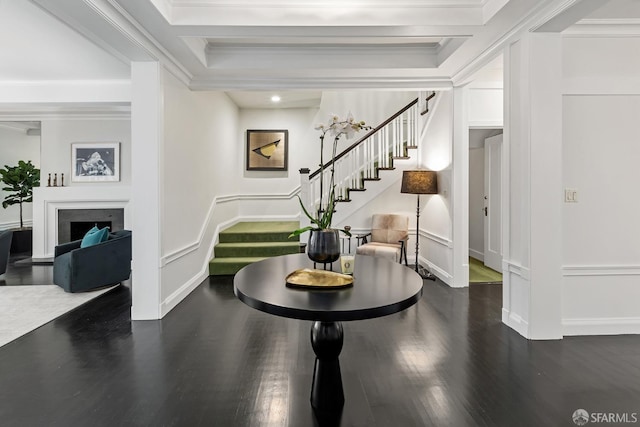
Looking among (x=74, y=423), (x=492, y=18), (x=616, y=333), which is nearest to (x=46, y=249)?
(x=74, y=423)

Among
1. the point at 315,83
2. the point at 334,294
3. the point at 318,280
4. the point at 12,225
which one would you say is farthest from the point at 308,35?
the point at 12,225

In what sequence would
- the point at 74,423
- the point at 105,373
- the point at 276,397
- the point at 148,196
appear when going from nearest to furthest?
1. the point at 74,423
2. the point at 276,397
3. the point at 105,373
4. the point at 148,196

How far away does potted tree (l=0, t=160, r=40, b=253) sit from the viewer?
21.6 feet

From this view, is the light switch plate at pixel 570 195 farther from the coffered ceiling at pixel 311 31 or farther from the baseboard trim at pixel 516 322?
the coffered ceiling at pixel 311 31

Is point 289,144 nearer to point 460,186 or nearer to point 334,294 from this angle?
point 460,186

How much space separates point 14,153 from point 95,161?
3.08 meters

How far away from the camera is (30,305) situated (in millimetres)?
3754

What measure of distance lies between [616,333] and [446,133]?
2.78 m

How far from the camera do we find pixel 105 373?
2.33 meters

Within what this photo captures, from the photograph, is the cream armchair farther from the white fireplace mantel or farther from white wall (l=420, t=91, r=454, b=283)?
the white fireplace mantel

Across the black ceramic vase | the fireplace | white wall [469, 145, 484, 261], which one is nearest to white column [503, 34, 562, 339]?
the black ceramic vase

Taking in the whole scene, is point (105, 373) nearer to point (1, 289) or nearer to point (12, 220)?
point (1, 289)

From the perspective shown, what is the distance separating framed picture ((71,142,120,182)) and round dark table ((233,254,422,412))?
17.8 ft

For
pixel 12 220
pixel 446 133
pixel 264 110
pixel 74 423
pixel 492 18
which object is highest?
pixel 264 110
